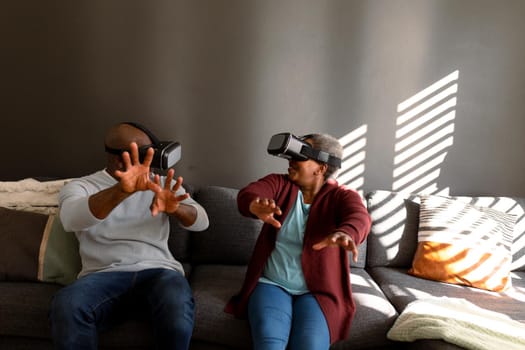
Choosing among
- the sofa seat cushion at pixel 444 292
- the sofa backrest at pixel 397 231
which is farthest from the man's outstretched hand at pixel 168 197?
the sofa backrest at pixel 397 231

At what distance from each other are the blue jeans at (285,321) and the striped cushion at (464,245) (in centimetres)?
77

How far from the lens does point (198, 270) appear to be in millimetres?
2234

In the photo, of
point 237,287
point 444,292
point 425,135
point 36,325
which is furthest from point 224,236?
point 425,135

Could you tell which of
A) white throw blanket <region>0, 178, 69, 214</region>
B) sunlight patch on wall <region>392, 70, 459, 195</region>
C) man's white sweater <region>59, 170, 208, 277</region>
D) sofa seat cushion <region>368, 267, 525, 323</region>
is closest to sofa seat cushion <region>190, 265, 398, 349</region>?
sofa seat cushion <region>368, 267, 525, 323</region>

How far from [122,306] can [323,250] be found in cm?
74

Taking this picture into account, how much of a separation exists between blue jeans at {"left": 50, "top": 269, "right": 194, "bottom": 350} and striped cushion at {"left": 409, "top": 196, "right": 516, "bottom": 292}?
1.12 metres

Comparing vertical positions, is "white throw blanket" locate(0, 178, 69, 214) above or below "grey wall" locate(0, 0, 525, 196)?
below

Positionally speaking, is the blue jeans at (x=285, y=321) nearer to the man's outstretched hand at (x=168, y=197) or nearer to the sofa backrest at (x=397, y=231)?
the man's outstretched hand at (x=168, y=197)

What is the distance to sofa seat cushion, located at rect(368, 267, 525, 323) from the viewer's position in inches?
75.4

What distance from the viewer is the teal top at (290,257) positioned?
1.79 metres

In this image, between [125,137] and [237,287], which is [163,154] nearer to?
[125,137]

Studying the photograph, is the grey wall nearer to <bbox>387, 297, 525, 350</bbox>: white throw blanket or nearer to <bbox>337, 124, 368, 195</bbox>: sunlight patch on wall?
<bbox>337, 124, 368, 195</bbox>: sunlight patch on wall

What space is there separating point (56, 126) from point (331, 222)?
1624 millimetres

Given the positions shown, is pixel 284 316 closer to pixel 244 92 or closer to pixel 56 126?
pixel 244 92
